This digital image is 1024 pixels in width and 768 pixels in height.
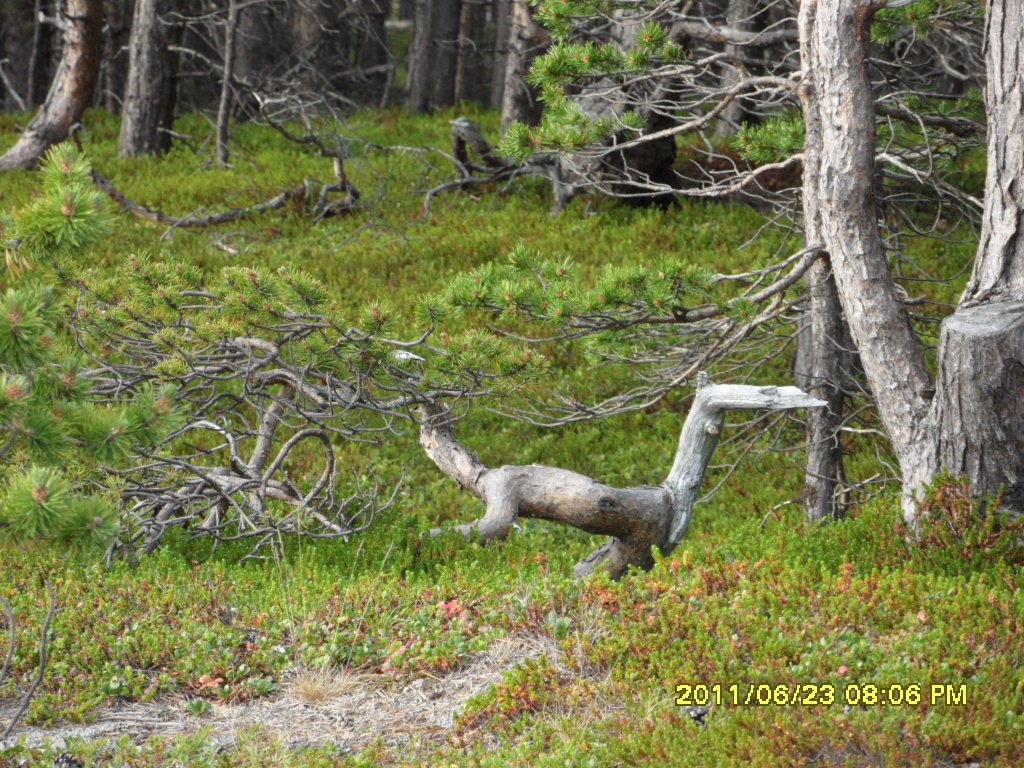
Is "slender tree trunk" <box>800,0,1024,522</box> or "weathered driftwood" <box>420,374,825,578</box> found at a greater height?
"slender tree trunk" <box>800,0,1024,522</box>

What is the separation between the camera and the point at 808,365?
825 cm

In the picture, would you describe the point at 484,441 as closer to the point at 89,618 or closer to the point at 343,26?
the point at 89,618

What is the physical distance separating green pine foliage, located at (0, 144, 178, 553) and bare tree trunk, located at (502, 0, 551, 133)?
1069 centimetres

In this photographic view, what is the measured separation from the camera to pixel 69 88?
15.0 m

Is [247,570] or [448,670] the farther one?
[247,570]

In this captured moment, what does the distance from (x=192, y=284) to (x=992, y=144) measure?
494cm

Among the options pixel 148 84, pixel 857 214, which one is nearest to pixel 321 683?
pixel 857 214

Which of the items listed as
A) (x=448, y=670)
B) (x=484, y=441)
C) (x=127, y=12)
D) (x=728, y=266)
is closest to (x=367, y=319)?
(x=448, y=670)

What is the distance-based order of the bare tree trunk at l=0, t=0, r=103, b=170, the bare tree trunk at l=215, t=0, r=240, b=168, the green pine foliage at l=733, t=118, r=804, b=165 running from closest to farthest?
the green pine foliage at l=733, t=118, r=804, b=165, the bare tree trunk at l=0, t=0, r=103, b=170, the bare tree trunk at l=215, t=0, r=240, b=168

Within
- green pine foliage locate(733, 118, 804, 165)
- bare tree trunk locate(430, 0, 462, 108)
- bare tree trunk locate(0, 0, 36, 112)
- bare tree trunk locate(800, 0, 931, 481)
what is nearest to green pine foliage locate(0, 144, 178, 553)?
bare tree trunk locate(800, 0, 931, 481)

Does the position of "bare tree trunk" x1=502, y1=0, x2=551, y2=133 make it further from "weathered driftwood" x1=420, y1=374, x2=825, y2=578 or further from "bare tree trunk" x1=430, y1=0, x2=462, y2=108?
"weathered driftwood" x1=420, y1=374, x2=825, y2=578
